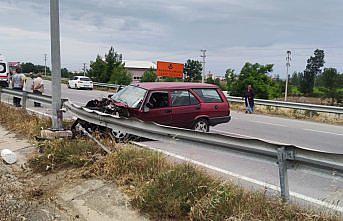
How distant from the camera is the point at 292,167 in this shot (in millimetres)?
4027

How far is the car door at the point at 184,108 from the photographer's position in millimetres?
9531

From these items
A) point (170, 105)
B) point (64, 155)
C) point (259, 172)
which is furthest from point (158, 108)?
point (64, 155)

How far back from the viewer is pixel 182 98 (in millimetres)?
9812

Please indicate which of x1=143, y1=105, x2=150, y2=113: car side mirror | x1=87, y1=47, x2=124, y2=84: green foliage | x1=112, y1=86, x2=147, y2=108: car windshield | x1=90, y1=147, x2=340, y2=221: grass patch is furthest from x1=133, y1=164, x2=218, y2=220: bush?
x1=87, y1=47, x2=124, y2=84: green foliage

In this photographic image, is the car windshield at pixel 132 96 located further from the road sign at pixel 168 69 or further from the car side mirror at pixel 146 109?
the road sign at pixel 168 69

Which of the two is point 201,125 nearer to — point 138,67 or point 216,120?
point 216,120

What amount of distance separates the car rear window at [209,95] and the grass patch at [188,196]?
503 centimetres

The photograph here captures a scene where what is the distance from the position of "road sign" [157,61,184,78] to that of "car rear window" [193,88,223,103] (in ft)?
121

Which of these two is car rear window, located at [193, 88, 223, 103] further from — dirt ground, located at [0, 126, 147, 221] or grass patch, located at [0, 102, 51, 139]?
dirt ground, located at [0, 126, 147, 221]

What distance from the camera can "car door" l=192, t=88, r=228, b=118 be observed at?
403 inches

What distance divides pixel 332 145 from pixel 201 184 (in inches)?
329

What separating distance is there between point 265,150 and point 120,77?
4627cm

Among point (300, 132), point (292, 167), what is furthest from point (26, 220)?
point (300, 132)

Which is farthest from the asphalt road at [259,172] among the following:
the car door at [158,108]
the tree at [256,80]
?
the tree at [256,80]
